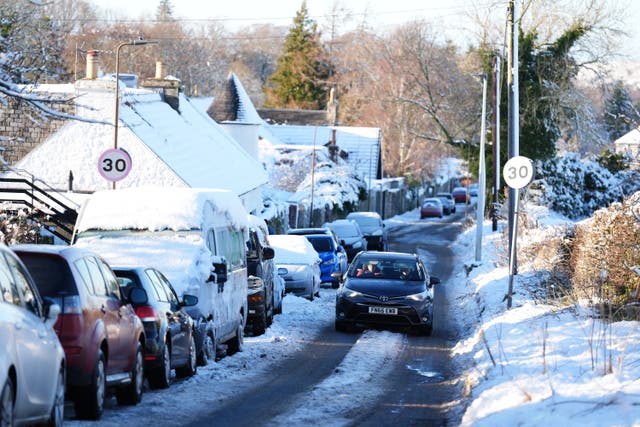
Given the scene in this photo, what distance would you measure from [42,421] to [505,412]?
397cm

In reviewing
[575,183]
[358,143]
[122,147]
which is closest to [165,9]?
[358,143]

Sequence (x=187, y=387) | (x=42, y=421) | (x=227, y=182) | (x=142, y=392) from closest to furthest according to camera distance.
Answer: (x=42, y=421), (x=142, y=392), (x=187, y=387), (x=227, y=182)

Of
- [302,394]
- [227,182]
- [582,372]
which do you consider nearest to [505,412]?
[582,372]

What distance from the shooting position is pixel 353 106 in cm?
9719

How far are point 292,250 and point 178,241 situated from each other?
12.7m

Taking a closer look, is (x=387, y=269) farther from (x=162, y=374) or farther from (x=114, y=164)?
(x=162, y=374)

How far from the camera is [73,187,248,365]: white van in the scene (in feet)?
49.8

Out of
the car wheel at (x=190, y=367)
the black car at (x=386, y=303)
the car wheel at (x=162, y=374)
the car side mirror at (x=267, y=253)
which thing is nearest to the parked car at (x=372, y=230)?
the black car at (x=386, y=303)

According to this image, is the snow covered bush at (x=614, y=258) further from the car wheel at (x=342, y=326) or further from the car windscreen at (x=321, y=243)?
the car windscreen at (x=321, y=243)

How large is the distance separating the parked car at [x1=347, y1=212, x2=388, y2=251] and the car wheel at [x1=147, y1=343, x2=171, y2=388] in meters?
32.5

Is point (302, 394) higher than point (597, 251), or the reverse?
point (597, 251)

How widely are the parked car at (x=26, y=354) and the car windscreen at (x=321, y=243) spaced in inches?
958

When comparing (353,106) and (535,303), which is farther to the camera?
(353,106)

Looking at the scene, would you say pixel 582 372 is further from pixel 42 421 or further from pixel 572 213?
pixel 572 213
